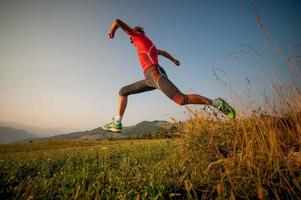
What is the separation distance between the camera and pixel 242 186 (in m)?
1.97

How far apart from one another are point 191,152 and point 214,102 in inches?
48.0

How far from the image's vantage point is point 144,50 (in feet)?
14.6

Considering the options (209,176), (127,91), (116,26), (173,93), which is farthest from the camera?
(127,91)

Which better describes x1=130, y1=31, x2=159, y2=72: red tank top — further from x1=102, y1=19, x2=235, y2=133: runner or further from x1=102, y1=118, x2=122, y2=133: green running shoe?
x1=102, y1=118, x2=122, y2=133: green running shoe

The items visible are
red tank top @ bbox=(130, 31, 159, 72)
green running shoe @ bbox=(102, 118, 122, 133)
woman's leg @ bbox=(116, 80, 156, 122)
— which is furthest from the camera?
green running shoe @ bbox=(102, 118, 122, 133)

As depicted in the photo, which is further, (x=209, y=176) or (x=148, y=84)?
(x=148, y=84)

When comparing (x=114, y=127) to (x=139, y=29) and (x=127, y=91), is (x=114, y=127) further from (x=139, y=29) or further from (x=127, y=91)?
(x=139, y=29)

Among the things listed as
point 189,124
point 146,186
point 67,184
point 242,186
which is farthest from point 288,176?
point 67,184

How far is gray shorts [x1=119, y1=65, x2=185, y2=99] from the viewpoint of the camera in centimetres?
401

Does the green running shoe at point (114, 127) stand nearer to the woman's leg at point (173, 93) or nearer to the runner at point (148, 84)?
the runner at point (148, 84)

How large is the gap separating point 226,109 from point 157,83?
4.71 feet

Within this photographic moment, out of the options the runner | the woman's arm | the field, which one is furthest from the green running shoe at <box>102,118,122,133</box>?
the woman's arm

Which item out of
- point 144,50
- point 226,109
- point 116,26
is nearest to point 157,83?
point 144,50

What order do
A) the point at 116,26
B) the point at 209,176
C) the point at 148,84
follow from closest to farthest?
1. the point at 209,176
2. the point at 148,84
3. the point at 116,26
